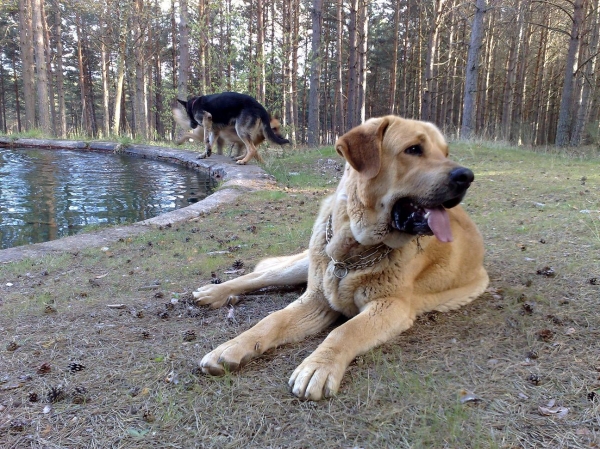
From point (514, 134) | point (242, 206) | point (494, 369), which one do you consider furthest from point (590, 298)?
point (514, 134)

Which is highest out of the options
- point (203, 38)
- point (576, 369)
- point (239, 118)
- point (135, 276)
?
point (203, 38)

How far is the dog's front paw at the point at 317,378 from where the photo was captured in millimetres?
1989

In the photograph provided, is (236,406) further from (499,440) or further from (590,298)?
(590,298)

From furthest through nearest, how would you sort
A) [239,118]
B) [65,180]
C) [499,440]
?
[239,118], [65,180], [499,440]

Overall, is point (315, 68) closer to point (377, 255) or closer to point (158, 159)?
point (158, 159)

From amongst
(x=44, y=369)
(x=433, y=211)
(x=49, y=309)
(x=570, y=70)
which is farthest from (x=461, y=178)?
(x=570, y=70)

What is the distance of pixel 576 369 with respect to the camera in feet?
6.93

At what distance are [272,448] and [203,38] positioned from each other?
19711 mm

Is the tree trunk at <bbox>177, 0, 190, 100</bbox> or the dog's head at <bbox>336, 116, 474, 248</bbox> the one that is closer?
the dog's head at <bbox>336, 116, 474, 248</bbox>

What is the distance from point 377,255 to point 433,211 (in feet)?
1.48

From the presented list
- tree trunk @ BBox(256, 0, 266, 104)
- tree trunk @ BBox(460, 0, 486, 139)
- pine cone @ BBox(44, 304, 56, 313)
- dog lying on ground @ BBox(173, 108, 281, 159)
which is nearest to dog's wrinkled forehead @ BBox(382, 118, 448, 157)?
pine cone @ BBox(44, 304, 56, 313)

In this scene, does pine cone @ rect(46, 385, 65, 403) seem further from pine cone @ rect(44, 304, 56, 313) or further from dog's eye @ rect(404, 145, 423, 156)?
dog's eye @ rect(404, 145, 423, 156)

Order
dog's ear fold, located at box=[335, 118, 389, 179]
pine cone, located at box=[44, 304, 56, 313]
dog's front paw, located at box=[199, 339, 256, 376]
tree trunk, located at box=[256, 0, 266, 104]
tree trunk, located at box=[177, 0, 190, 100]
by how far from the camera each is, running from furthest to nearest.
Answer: tree trunk, located at box=[177, 0, 190, 100]
tree trunk, located at box=[256, 0, 266, 104]
pine cone, located at box=[44, 304, 56, 313]
dog's ear fold, located at box=[335, 118, 389, 179]
dog's front paw, located at box=[199, 339, 256, 376]

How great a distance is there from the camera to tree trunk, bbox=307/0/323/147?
14.4 metres
